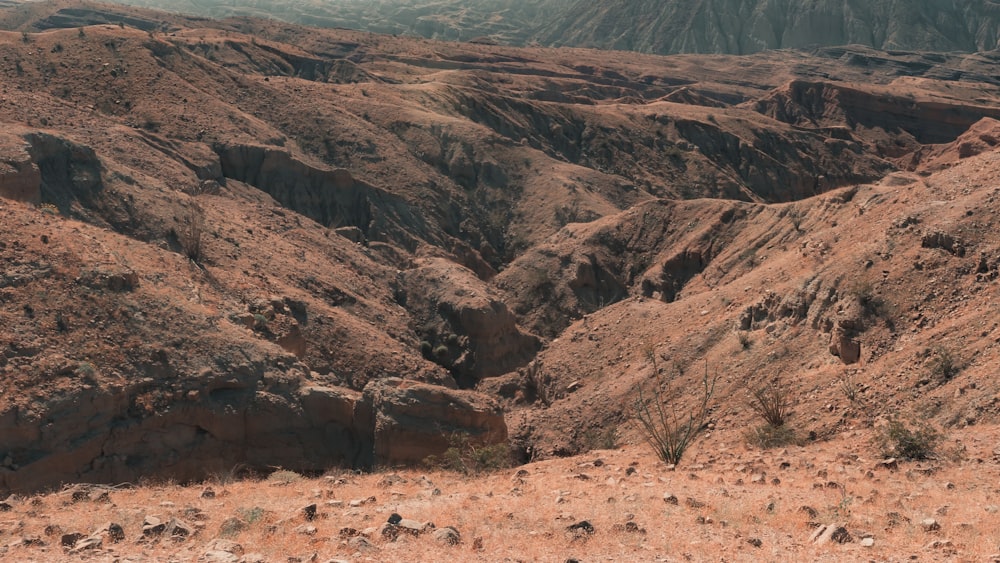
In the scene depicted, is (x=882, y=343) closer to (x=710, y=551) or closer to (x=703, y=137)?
(x=710, y=551)

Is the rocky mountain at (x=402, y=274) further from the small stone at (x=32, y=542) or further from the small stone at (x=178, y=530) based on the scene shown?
the small stone at (x=178, y=530)

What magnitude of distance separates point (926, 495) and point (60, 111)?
1535 inches

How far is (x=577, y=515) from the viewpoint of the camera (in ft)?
41.7

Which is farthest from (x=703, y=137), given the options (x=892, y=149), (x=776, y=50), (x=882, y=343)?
(x=776, y=50)

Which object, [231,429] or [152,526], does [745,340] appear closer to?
[231,429]

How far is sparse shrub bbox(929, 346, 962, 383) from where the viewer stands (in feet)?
60.4

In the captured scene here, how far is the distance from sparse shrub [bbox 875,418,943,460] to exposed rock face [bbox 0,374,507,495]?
9828 mm

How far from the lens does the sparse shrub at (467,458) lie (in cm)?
1903

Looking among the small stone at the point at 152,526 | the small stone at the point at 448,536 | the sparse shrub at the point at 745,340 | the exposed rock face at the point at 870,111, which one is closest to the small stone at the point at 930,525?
the small stone at the point at 448,536

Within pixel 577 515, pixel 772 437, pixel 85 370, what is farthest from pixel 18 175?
pixel 772 437

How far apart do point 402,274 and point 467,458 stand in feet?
62.0

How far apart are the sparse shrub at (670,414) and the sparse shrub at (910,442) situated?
4.23 metres

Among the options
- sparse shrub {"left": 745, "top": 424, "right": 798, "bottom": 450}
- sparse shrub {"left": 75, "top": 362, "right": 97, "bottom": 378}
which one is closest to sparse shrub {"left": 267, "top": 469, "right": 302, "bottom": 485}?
sparse shrub {"left": 75, "top": 362, "right": 97, "bottom": 378}

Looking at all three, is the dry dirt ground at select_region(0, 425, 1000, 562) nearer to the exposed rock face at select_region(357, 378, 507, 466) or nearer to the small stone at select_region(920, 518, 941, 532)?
the small stone at select_region(920, 518, 941, 532)
